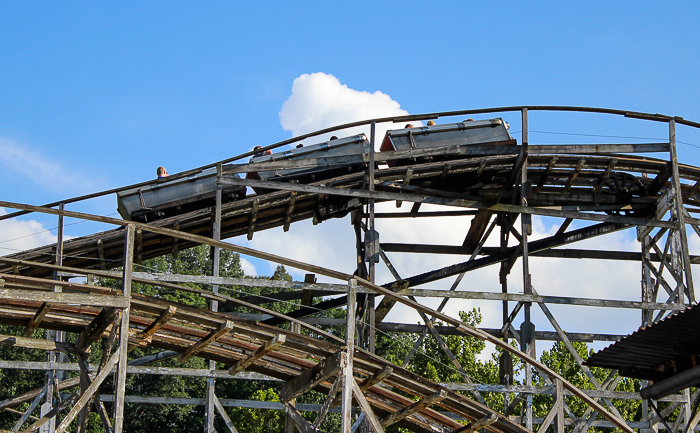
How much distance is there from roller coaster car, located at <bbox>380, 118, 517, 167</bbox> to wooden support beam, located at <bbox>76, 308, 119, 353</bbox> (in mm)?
9129

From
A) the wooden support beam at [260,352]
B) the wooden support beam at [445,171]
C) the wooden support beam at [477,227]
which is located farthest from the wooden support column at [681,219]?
the wooden support beam at [260,352]

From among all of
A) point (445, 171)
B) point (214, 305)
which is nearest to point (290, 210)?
point (214, 305)

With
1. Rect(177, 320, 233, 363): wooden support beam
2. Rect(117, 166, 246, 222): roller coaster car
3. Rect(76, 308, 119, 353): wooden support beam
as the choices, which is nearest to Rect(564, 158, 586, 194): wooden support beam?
Rect(117, 166, 246, 222): roller coaster car

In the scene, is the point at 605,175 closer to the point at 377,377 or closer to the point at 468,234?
the point at 468,234

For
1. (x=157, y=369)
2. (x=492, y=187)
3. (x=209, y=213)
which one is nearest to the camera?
(x=157, y=369)

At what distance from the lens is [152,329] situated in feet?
36.9

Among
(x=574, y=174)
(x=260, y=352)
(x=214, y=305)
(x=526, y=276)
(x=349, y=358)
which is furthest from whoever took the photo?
(x=574, y=174)

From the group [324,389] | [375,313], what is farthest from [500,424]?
[375,313]

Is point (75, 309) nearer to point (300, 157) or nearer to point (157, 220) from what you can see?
point (157, 220)

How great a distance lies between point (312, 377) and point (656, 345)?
180 inches

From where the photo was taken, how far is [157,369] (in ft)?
51.9

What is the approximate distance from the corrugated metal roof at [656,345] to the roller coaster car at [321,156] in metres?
8.09

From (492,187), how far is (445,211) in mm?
1633

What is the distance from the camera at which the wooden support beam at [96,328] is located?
10258mm
